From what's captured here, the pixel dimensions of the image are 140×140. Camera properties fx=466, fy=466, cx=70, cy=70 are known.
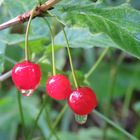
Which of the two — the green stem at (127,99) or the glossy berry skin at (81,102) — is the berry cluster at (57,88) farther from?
the green stem at (127,99)

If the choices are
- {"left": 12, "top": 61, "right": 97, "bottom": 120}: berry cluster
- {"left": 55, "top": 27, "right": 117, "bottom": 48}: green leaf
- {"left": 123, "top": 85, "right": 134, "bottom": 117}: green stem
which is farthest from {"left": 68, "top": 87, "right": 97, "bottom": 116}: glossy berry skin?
{"left": 123, "top": 85, "right": 134, "bottom": 117}: green stem

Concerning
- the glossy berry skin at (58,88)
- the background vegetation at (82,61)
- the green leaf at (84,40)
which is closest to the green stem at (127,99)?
the background vegetation at (82,61)

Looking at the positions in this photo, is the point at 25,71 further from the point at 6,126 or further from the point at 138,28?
the point at 6,126

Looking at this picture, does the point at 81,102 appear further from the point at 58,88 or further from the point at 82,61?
the point at 82,61

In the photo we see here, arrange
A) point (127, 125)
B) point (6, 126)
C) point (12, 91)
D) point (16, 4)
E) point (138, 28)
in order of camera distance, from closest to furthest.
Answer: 1. point (138, 28)
2. point (16, 4)
3. point (6, 126)
4. point (12, 91)
5. point (127, 125)

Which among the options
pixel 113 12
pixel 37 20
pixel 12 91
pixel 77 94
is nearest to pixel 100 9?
pixel 113 12
